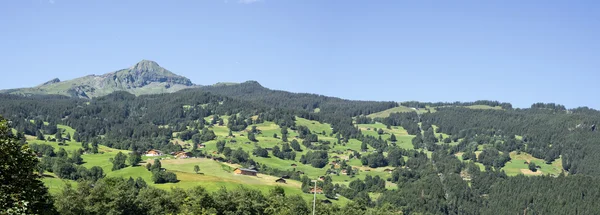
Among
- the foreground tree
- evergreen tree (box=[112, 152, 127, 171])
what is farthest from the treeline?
evergreen tree (box=[112, 152, 127, 171])

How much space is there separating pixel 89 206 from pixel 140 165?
109m

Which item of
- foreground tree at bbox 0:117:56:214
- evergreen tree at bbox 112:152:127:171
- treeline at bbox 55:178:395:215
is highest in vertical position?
foreground tree at bbox 0:117:56:214

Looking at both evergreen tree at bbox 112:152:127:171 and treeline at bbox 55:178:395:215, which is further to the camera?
evergreen tree at bbox 112:152:127:171

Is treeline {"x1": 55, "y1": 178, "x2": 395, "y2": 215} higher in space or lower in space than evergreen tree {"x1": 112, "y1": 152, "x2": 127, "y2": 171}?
higher

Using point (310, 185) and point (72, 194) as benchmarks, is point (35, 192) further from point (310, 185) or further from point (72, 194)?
point (310, 185)

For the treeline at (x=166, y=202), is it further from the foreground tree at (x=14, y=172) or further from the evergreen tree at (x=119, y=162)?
the evergreen tree at (x=119, y=162)

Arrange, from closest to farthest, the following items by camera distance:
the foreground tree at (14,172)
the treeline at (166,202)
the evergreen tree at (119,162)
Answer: the foreground tree at (14,172) → the treeline at (166,202) → the evergreen tree at (119,162)

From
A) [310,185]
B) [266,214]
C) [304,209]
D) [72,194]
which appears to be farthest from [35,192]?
[310,185]

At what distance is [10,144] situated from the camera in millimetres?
32344

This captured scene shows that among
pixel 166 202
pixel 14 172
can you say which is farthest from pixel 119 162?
pixel 14 172

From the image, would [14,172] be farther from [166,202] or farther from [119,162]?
[119,162]

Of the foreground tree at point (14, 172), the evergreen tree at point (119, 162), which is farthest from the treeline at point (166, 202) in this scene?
the evergreen tree at point (119, 162)

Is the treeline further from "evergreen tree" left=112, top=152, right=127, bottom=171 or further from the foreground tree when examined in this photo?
"evergreen tree" left=112, top=152, right=127, bottom=171

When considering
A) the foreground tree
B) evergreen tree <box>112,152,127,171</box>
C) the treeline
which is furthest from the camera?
evergreen tree <box>112,152,127,171</box>
